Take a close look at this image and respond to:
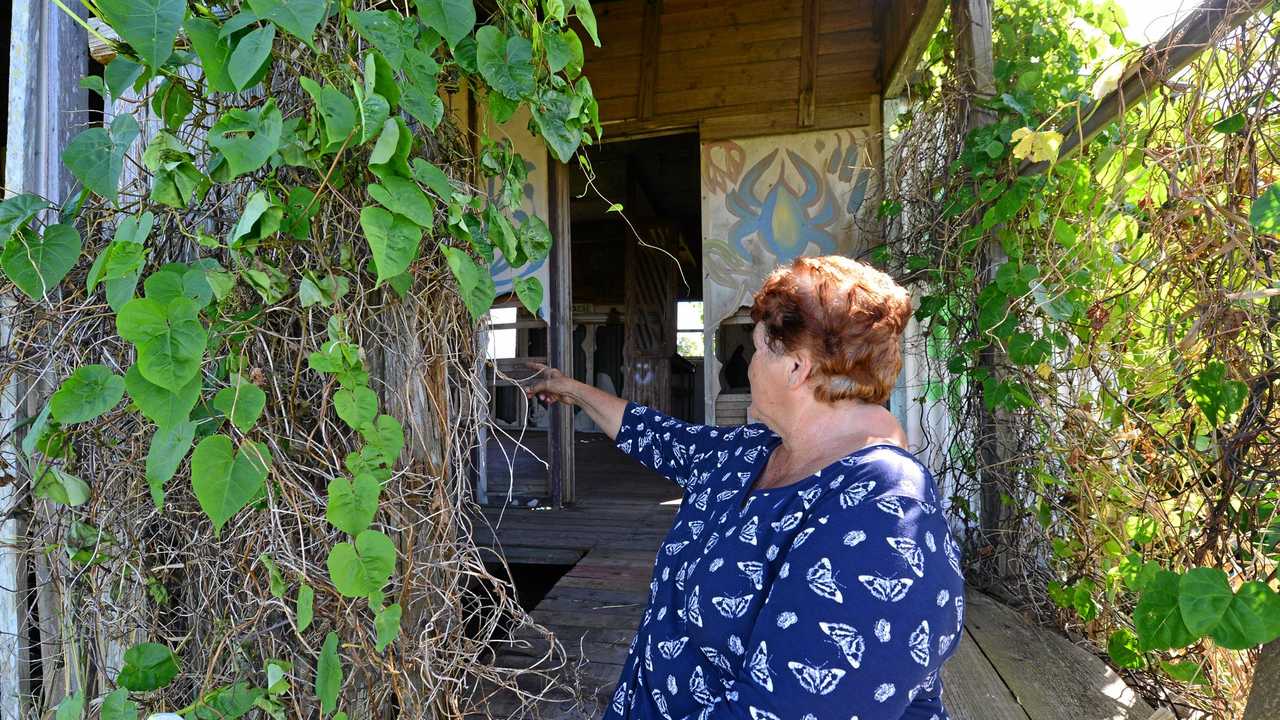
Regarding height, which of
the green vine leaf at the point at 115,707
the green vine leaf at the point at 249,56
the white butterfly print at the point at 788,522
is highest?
the green vine leaf at the point at 249,56

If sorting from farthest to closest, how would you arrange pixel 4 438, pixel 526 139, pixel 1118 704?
pixel 526 139
pixel 1118 704
pixel 4 438

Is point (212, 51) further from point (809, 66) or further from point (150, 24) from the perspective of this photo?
point (809, 66)

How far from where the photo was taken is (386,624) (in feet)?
3.34

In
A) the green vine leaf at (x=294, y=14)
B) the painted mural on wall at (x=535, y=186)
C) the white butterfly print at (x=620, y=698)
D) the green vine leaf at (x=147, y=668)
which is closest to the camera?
the green vine leaf at (x=294, y=14)

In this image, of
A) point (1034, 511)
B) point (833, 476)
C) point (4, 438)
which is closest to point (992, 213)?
point (1034, 511)

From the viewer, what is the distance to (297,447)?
106cm

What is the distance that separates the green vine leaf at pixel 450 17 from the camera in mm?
918

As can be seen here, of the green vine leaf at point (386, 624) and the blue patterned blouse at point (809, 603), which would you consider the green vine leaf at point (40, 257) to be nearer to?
the green vine leaf at point (386, 624)

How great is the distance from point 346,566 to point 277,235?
487mm

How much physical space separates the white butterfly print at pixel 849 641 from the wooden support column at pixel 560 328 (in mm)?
3416

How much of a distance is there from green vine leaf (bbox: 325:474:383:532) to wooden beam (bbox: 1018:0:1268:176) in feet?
5.32

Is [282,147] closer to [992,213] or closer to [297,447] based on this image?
[297,447]

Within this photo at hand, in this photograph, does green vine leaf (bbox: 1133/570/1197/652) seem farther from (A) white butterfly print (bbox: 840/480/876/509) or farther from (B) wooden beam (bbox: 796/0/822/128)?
(B) wooden beam (bbox: 796/0/822/128)

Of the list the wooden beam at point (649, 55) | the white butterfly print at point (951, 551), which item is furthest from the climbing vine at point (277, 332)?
the wooden beam at point (649, 55)
